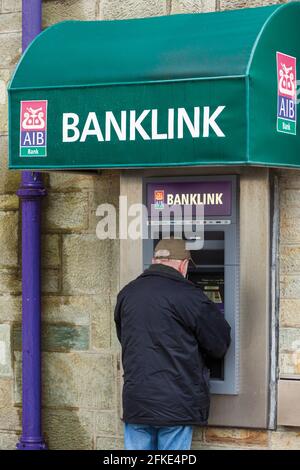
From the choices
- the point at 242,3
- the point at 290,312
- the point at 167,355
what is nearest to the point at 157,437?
the point at 167,355

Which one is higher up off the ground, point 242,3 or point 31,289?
point 242,3

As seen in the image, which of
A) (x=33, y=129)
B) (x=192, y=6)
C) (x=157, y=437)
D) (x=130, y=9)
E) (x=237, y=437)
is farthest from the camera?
(x=130, y=9)

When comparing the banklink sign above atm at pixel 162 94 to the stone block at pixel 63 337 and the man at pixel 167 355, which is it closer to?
the man at pixel 167 355

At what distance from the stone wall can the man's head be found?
637mm

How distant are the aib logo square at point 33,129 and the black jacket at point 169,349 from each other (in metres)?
0.92

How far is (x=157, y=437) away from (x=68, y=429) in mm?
980

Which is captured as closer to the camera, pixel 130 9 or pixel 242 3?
pixel 242 3

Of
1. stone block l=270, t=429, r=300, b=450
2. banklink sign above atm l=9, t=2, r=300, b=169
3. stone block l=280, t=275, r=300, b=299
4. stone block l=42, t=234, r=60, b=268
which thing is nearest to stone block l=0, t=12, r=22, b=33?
banklink sign above atm l=9, t=2, r=300, b=169

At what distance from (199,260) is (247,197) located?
415mm

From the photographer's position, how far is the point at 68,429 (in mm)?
6145

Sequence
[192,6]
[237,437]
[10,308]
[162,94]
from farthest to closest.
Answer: [10,308] < [192,6] < [237,437] < [162,94]

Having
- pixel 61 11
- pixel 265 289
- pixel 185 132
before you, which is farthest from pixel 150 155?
pixel 61 11

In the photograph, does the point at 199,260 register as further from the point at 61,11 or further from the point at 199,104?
the point at 61,11

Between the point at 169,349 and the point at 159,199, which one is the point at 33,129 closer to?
the point at 159,199
